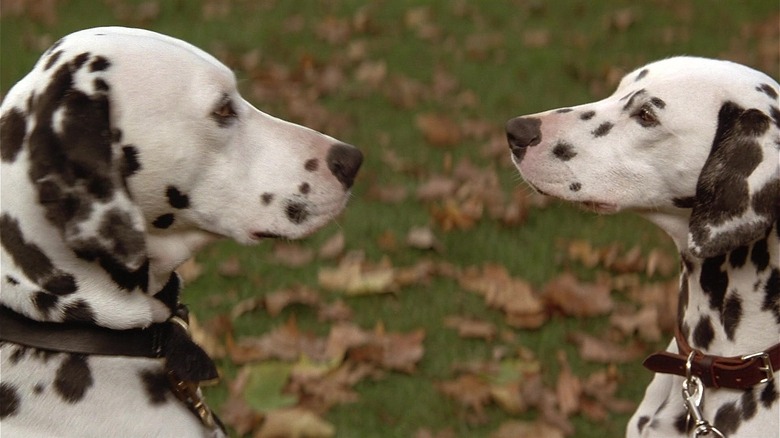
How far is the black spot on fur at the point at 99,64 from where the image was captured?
316 cm

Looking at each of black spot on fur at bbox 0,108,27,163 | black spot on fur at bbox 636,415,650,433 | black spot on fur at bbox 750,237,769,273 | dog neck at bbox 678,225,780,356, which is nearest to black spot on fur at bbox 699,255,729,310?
dog neck at bbox 678,225,780,356

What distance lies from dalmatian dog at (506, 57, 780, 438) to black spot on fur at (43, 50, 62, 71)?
1.76 meters

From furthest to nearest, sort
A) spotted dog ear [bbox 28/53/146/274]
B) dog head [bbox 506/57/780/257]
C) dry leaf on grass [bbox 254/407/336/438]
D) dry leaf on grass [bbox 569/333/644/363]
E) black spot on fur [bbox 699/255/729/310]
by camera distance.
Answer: dry leaf on grass [bbox 569/333/644/363] → dry leaf on grass [bbox 254/407/336/438] → black spot on fur [bbox 699/255/729/310] → dog head [bbox 506/57/780/257] → spotted dog ear [bbox 28/53/146/274]

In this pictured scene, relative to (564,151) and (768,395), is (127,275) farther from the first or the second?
(768,395)

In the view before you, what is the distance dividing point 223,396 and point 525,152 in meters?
2.10

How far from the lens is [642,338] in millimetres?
5809

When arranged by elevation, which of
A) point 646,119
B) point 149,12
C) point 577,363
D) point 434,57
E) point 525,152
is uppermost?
point 646,119

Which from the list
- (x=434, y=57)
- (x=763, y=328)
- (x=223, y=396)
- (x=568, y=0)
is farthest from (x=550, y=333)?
(x=568, y=0)

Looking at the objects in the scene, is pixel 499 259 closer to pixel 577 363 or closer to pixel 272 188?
pixel 577 363

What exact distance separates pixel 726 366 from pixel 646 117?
3.14ft

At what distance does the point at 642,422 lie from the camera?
3973mm

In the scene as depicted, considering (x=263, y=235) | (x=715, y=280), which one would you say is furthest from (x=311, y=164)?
(x=715, y=280)

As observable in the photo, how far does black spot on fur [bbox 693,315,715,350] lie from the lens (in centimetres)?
375

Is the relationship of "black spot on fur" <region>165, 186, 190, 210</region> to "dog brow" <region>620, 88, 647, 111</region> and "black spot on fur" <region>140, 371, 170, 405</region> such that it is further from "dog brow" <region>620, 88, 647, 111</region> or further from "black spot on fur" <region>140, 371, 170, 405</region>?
"dog brow" <region>620, 88, 647, 111</region>
